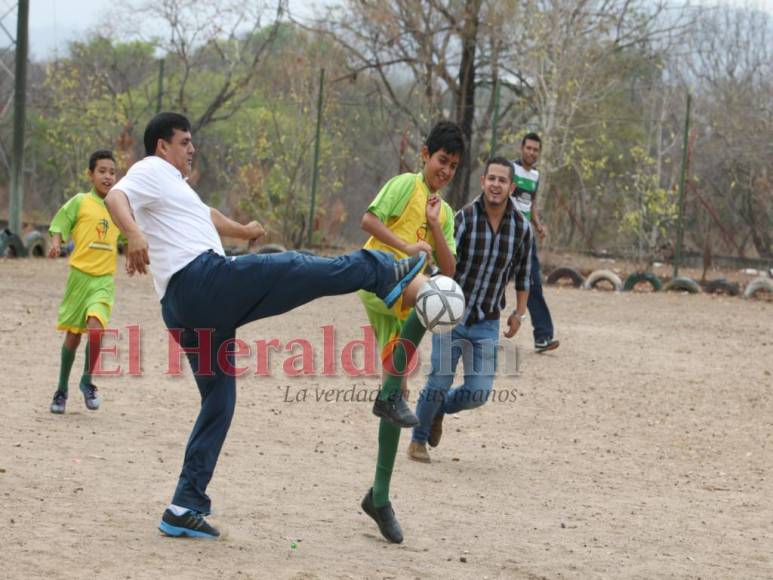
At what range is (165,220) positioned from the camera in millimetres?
4957

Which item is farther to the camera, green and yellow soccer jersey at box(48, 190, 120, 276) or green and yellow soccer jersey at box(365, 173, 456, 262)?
green and yellow soccer jersey at box(48, 190, 120, 276)

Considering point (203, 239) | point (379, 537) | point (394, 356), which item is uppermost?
point (203, 239)

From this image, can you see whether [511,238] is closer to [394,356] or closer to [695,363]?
[394,356]

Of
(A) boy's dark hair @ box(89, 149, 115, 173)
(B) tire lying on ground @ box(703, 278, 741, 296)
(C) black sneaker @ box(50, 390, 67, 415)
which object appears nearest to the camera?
(C) black sneaker @ box(50, 390, 67, 415)

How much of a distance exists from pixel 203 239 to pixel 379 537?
4.95ft

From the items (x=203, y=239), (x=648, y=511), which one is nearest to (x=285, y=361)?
(x=648, y=511)

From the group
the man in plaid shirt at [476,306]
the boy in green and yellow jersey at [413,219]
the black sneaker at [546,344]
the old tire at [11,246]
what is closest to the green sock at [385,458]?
the boy in green and yellow jersey at [413,219]

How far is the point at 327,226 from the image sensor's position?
2178 cm

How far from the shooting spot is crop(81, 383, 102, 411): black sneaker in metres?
7.76

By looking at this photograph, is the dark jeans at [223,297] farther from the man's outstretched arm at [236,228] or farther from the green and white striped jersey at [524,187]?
the green and white striped jersey at [524,187]

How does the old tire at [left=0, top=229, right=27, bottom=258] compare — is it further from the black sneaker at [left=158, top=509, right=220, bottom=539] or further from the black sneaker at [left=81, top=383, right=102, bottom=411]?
the black sneaker at [left=158, top=509, right=220, bottom=539]

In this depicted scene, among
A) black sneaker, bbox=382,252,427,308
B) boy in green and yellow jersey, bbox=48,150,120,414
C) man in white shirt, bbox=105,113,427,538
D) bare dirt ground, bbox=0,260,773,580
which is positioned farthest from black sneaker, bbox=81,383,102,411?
black sneaker, bbox=382,252,427,308

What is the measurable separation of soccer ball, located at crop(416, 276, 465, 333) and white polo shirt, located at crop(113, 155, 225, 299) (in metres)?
0.85

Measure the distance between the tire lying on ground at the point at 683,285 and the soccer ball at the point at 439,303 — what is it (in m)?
12.8
